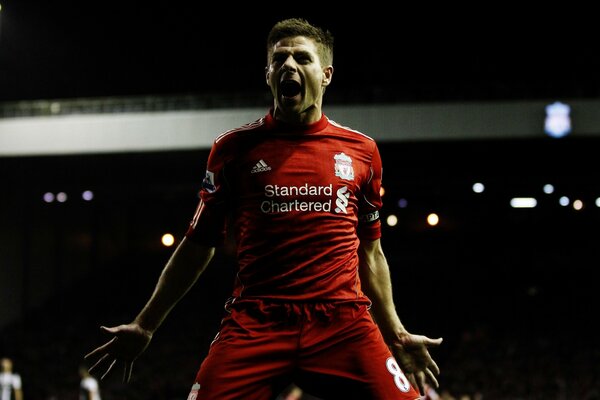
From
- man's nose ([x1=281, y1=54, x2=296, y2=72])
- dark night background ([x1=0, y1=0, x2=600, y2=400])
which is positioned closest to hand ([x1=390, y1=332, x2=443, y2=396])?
man's nose ([x1=281, y1=54, x2=296, y2=72])

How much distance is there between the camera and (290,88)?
10.1ft

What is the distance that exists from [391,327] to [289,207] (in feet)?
2.42

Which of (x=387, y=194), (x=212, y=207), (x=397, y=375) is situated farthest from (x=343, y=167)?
(x=387, y=194)

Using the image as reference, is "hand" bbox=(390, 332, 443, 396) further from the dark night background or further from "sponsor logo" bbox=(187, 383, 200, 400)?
the dark night background

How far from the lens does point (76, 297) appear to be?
27.0 meters

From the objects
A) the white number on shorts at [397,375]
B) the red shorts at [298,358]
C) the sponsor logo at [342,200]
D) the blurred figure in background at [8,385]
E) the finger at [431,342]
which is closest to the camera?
the red shorts at [298,358]

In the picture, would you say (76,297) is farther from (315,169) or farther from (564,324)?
(315,169)

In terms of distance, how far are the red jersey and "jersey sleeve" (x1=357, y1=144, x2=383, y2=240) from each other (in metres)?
0.05

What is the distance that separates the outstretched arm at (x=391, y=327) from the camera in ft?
10.9

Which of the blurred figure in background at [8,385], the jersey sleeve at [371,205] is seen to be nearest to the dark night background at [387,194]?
the blurred figure in background at [8,385]

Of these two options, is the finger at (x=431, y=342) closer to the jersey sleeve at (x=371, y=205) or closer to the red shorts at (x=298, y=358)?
the red shorts at (x=298, y=358)

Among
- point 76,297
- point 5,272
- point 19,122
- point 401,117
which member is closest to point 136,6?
point 19,122

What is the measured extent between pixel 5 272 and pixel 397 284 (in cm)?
1227

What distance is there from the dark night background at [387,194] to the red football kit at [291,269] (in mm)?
13593
